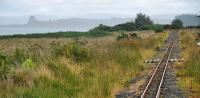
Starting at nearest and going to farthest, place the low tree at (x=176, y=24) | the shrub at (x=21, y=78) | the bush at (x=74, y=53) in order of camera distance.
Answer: the shrub at (x=21, y=78) → the bush at (x=74, y=53) → the low tree at (x=176, y=24)

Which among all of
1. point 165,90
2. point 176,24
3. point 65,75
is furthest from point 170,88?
point 176,24

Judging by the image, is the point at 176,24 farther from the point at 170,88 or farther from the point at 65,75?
the point at 65,75

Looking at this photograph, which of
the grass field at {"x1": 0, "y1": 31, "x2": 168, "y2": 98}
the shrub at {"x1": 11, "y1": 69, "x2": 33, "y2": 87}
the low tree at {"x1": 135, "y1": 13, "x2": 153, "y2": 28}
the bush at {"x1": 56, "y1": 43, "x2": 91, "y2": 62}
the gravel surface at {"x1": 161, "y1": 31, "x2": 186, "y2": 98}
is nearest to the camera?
the grass field at {"x1": 0, "y1": 31, "x2": 168, "y2": 98}

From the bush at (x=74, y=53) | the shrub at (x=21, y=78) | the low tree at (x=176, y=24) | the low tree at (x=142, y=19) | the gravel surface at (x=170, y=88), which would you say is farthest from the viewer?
the low tree at (x=142, y=19)

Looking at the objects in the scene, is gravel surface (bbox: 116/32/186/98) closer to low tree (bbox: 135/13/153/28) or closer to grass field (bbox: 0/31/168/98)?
grass field (bbox: 0/31/168/98)

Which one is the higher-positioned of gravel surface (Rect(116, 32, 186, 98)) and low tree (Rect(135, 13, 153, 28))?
low tree (Rect(135, 13, 153, 28))

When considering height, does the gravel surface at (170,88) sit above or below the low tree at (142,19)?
below

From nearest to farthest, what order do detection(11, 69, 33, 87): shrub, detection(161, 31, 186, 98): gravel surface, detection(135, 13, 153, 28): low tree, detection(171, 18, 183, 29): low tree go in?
detection(11, 69, 33, 87): shrub < detection(161, 31, 186, 98): gravel surface < detection(171, 18, 183, 29): low tree < detection(135, 13, 153, 28): low tree

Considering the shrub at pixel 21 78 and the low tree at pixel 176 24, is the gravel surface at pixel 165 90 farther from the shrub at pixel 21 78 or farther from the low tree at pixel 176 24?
the low tree at pixel 176 24

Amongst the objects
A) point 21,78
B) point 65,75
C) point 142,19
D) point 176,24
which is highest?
point 142,19

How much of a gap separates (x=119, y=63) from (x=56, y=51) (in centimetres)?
381

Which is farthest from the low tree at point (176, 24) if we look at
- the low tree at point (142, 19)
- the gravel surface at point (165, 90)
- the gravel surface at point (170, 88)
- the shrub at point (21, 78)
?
A: the shrub at point (21, 78)

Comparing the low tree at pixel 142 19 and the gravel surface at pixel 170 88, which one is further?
the low tree at pixel 142 19

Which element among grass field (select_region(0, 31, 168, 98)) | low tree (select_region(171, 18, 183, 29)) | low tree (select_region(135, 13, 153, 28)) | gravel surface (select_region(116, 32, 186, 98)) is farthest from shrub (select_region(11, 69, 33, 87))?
low tree (select_region(135, 13, 153, 28))
